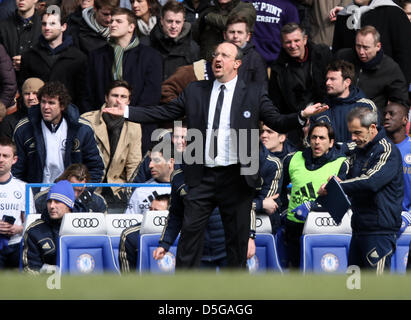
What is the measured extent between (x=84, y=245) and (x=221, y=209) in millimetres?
2089

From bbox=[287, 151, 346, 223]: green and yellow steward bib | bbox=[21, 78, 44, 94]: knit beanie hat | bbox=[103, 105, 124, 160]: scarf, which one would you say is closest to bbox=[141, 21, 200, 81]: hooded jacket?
bbox=[103, 105, 124, 160]: scarf

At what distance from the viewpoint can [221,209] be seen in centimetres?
907

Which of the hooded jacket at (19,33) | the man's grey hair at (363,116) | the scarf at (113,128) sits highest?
the hooded jacket at (19,33)

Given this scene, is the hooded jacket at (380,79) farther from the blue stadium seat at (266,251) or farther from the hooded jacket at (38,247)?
the hooded jacket at (38,247)

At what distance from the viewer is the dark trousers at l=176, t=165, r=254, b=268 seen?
8.98 m

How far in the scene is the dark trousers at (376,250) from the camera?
981 centimetres

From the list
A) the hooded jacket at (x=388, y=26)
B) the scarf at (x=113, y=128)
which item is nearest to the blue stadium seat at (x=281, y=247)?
the scarf at (x=113, y=128)

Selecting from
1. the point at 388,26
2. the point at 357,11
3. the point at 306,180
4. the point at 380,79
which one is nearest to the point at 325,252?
the point at 306,180

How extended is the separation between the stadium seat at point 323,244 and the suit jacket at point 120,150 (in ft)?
7.92

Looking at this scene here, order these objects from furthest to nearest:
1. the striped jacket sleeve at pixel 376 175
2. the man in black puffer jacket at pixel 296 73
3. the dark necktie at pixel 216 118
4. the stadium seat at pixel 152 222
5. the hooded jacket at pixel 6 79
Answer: the hooded jacket at pixel 6 79
the man in black puffer jacket at pixel 296 73
the stadium seat at pixel 152 222
the striped jacket sleeve at pixel 376 175
the dark necktie at pixel 216 118

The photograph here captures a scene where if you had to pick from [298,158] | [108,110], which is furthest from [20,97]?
[108,110]

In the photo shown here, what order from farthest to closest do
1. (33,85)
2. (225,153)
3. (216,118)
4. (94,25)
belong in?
(94,25), (33,85), (216,118), (225,153)

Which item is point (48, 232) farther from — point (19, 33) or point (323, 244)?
point (19, 33)

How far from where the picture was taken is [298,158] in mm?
11625
